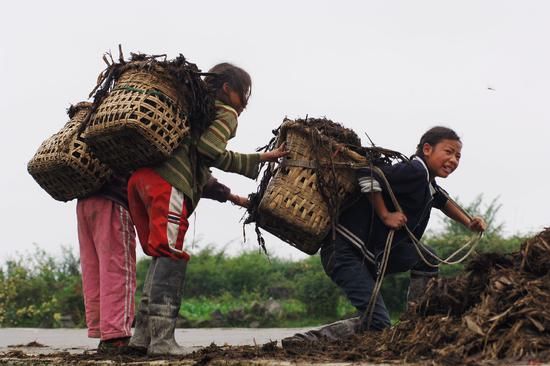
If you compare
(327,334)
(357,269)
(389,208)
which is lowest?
(327,334)

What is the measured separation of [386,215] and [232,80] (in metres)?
1.31

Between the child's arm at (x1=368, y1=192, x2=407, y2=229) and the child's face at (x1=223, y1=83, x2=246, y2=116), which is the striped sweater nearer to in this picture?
the child's face at (x1=223, y1=83, x2=246, y2=116)

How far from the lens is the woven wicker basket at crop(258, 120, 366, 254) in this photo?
568cm

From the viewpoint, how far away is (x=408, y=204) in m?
6.09

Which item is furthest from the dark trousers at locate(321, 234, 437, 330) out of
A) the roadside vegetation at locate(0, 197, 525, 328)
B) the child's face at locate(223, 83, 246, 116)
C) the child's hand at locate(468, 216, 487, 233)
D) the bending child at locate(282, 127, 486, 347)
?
the roadside vegetation at locate(0, 197, 525, 328)

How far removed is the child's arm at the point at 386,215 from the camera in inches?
232

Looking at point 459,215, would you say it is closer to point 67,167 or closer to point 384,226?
point 384,226

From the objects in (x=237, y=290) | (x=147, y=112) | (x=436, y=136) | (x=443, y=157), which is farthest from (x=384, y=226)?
(x=237, y=290)

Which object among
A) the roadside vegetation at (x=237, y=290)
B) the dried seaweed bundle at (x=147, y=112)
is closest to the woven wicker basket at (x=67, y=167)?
the dried seaweed bundle at (x=147, y=112)

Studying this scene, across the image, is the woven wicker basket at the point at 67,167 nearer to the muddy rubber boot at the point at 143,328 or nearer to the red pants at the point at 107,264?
the red pants at the point at 107,264

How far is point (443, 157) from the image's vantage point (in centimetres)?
620

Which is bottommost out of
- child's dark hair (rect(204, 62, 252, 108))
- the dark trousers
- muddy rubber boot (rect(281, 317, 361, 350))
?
muddy rubber boot (rect(281, 317, 361, 350))

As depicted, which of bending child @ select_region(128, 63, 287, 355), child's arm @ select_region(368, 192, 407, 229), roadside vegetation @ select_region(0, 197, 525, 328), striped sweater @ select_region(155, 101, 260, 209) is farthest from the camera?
roadside vegetation @ select_region(0, 197, 525, 328)

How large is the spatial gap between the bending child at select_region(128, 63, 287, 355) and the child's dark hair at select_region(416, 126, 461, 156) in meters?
1.31
